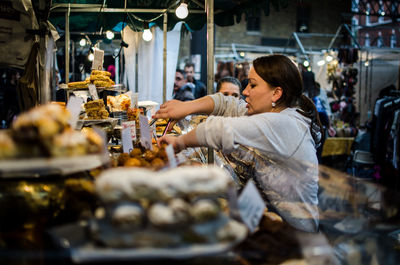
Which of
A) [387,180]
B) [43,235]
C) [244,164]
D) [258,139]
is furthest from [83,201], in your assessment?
[387,180]

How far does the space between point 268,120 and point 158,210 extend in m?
1.07

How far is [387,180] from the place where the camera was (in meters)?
7.45

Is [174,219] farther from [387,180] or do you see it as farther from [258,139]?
[387,180]

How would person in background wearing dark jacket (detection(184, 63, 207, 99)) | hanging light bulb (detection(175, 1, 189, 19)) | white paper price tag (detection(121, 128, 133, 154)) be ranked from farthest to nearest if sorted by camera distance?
person in background wearing dark jacket (detection(184, 63, 207, 99)) → hanging light bulb (detection(175, 1, 189, 19)) → white paper price tag (detection(121, 128, 133, 154))

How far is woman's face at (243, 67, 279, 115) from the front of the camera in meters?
2.31

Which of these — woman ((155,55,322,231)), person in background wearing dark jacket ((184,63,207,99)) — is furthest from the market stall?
person in background wearing dark jacket ((184,63,207,99))

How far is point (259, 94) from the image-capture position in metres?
2.33

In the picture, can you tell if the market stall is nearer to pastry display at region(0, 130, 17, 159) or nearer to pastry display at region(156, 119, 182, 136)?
pastry display at region(0, 130, 17, 159)

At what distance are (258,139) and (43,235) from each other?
3.64 feet

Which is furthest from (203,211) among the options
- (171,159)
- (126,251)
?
(171,159)

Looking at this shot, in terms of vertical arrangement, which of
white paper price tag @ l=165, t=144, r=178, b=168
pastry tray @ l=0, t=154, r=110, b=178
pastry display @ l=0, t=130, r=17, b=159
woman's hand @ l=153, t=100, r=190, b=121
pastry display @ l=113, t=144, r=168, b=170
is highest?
woman's hand @ l=153, t=100, r=190, b=121

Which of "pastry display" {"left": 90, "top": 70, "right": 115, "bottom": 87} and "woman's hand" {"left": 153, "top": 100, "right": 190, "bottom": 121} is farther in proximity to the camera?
"pastry display" {"left": 90, "top": 70, "right": 115, "bottom": 87}

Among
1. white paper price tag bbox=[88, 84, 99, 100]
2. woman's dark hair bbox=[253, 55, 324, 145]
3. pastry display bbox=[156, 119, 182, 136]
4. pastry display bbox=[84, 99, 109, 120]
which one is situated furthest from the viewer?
pastry display bbox=[156, 119, 182, 136]

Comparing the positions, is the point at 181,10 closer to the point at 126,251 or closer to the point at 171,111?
the point at 171,111
